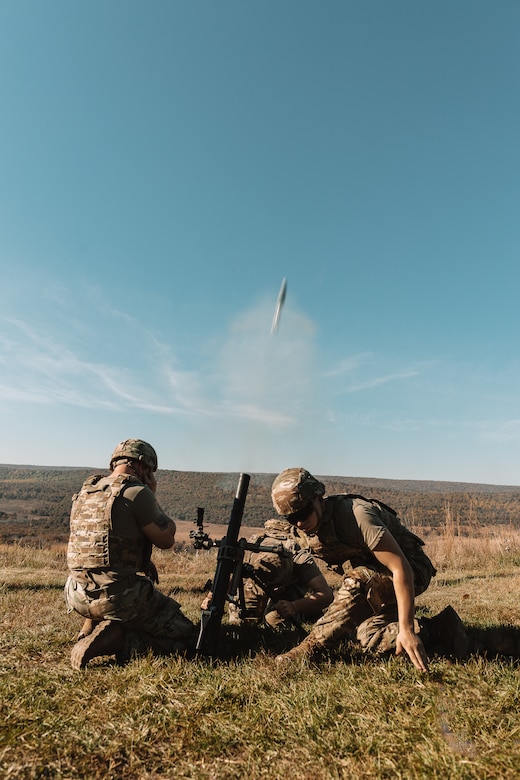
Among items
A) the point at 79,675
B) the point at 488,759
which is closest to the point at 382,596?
the point at 488,759

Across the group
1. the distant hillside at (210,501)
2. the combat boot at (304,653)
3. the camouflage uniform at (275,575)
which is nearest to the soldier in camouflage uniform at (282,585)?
the camouflage uniform at (275,575)

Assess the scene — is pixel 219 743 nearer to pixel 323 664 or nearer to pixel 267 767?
pixel 267 767

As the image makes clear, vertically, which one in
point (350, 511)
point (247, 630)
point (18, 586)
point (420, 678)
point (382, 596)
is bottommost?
point (18, 586)

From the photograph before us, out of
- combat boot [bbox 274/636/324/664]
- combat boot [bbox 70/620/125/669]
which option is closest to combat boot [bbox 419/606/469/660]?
combat boot [bbox 274/636/324/664]

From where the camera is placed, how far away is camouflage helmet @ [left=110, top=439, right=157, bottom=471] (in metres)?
4.77

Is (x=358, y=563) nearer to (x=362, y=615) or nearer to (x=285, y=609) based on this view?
(x=362, y=615)

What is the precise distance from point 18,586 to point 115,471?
4.99 meters

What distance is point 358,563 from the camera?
4574 mm

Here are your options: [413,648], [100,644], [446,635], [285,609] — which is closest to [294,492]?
Result: [413,648]

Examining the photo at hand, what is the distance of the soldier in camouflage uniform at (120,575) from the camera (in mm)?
4164

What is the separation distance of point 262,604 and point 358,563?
173 centimetres

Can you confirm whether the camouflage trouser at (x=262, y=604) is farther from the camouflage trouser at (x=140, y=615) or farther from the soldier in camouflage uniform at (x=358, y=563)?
the camouflage trouser at (x=140, y=615)

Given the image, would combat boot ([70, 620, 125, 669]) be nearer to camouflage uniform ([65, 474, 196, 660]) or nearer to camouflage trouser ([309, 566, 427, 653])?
camouflage uniform ([65, 474, 196, 660])

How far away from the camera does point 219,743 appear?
106 inches
